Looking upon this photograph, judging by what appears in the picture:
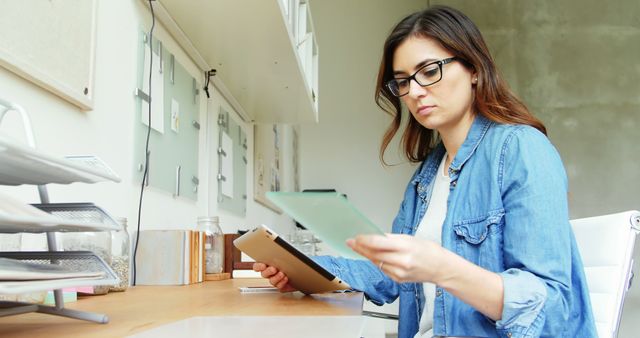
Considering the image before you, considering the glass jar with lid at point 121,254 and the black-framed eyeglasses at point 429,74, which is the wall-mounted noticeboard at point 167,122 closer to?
the glass jar with lid at point 121,254

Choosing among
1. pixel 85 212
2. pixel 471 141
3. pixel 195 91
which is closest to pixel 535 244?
pixel 471 141

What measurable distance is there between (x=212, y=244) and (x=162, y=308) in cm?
86

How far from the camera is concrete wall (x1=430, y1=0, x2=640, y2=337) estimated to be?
15.8 feet

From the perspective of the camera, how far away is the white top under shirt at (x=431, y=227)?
1192 millimetres

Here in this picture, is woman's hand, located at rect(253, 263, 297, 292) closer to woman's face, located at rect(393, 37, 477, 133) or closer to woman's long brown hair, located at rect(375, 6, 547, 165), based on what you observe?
woman's face, located at rect(393, 37, 477, 133)

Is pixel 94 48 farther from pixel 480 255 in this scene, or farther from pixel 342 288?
pixel 480 255

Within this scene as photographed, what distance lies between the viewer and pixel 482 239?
1.04 meters

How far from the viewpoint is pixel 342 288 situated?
3.83 feet

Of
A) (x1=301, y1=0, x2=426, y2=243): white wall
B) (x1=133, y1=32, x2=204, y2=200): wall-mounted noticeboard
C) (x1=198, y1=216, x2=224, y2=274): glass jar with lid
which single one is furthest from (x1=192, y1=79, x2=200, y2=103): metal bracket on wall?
(x1=301, y1=0, x2=426, y2=243): white wall

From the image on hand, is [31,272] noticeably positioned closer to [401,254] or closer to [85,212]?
[85,212]

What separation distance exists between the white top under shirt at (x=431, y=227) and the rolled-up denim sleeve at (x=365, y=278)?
0.37ft

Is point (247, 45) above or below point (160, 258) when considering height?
above

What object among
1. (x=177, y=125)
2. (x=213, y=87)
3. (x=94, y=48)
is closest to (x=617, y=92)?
(x=213, y=87)

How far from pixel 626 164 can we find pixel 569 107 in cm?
70
